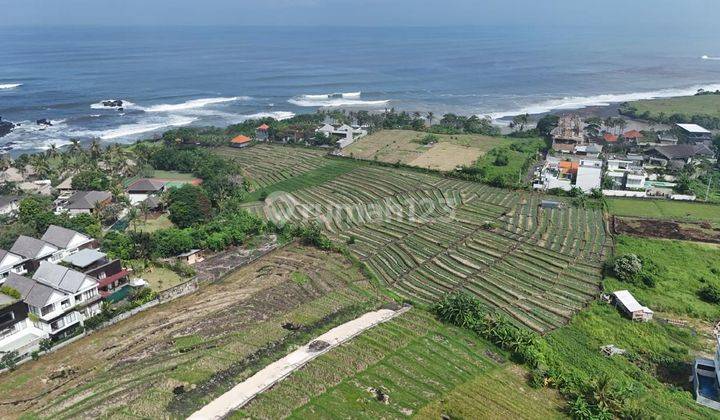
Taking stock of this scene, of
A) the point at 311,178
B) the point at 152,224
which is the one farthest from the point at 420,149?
the point at 152,224

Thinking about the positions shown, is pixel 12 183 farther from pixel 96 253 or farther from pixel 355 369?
pixel 355 369

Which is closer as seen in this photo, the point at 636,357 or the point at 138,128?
the point at 636,357

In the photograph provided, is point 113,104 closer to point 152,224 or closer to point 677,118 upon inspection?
point 152,224

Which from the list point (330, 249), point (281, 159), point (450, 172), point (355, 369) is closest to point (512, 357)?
point (355, 369)

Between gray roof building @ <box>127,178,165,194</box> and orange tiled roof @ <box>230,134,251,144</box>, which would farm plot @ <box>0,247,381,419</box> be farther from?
orange tiled roof @ <box>230,134,251,144</box>

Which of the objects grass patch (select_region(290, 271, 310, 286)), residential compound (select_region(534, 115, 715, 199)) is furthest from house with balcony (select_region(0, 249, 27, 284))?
residential compound (select_region(534, 115, 715, 199))

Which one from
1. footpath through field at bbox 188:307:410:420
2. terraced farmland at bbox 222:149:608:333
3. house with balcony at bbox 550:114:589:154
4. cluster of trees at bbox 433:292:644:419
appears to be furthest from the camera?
house with balcony at bbox 550:114:589:154

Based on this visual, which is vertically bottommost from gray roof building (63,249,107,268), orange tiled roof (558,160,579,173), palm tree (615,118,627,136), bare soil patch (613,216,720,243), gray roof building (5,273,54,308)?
bare soil patch (613,216,720,243)

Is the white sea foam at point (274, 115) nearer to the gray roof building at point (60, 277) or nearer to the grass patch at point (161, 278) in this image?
the grass patch at point (161, 278)
